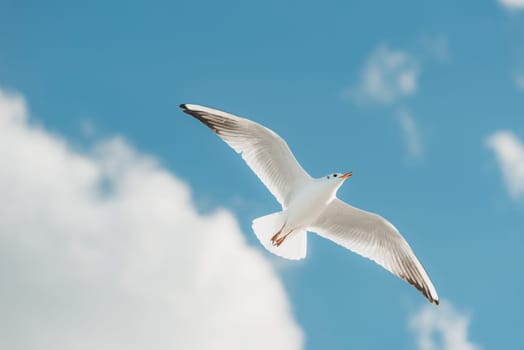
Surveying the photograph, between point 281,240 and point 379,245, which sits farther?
point 379,245

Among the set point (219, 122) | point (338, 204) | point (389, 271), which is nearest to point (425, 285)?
point (389, 271)

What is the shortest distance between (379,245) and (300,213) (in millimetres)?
1543

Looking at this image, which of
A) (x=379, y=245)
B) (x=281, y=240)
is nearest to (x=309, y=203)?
(x=281, y=240)

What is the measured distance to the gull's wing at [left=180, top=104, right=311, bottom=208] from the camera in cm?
1261

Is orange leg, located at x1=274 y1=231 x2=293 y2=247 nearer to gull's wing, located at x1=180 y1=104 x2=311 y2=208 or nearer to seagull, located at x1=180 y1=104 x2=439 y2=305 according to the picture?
seagull, located at x1=180 y1=104 x2=439 y2=305

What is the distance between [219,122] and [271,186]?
48.7 inches

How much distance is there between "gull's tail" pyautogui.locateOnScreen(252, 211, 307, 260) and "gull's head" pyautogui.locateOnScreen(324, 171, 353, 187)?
0.82 metres

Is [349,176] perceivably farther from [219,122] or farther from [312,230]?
[219,122]

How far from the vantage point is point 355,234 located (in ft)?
44.1

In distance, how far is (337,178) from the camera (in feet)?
41.9

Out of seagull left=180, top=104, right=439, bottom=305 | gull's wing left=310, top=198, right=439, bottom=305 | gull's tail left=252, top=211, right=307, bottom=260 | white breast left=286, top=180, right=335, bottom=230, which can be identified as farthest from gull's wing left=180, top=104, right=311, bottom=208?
gull's wing left=310, top=198, right=439, bottom=305

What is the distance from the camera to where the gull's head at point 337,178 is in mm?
12742

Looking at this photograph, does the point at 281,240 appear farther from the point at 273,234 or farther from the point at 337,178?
the point at 337,178

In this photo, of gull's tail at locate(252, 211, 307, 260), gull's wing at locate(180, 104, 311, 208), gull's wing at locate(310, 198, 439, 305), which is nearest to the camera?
gull's wing at locate(180, 104, 311, 208)
